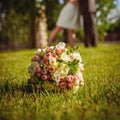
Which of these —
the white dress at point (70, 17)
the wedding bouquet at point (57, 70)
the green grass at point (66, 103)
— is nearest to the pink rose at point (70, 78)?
the wedding bouquet at point (57, 70)

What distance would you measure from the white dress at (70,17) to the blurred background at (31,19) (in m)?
0.46

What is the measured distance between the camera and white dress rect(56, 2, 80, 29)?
1033 centimetres

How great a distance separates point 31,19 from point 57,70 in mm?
13005

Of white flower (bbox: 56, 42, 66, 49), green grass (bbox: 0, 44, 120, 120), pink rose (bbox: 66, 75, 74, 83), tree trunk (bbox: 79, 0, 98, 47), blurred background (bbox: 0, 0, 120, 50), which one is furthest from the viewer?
blurred background (bbox: 0, 0, 120, 50)

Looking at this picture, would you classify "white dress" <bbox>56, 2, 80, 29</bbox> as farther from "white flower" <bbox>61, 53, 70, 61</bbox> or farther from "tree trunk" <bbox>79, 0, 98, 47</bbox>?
"white flower" <bbox>61, 53, 70, 61</bbox>

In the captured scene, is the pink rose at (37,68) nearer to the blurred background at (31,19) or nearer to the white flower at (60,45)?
the white flower at (60,45)

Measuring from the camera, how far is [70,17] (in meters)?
10.4

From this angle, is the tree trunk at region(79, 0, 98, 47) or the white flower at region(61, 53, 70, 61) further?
the tree trunk at region(79, 0, 98, 47)

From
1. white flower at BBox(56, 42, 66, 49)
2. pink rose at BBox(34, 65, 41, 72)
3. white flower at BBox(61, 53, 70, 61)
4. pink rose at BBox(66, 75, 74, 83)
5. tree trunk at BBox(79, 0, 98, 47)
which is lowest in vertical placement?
pink rose at BBox(66, 75, 74, 83)

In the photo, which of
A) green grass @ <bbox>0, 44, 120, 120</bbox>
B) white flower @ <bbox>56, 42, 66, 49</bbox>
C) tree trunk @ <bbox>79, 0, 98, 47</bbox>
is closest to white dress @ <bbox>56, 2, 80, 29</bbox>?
tree trunk @ <bbox>79, 0, 98, 47</bbox>

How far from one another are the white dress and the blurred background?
18.1 inches

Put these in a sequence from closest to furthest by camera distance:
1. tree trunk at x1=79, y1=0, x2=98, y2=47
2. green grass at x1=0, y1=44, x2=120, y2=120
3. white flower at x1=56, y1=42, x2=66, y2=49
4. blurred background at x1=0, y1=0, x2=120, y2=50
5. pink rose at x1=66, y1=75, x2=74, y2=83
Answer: green grass at x1=0, y1=44, x2=120, y2=120 → pink rose at x1=66, y1=75, x2=74, y2=83 → white flower at x1=56, y1=42, x2=66, y2=49 → tree trunk at x1=79, y1=0, x2=98, y2=47 → blurred background at x1=0, y1=0, x2=120, y2=50

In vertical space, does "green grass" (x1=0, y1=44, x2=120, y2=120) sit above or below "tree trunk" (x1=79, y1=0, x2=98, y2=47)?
below

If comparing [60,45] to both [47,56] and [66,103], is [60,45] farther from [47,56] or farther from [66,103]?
[66,103]
